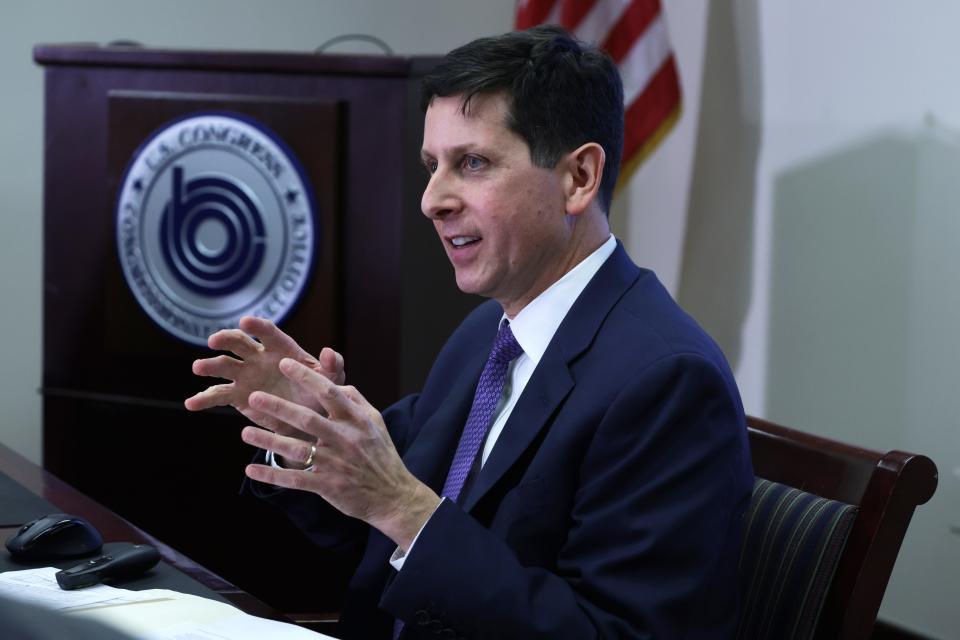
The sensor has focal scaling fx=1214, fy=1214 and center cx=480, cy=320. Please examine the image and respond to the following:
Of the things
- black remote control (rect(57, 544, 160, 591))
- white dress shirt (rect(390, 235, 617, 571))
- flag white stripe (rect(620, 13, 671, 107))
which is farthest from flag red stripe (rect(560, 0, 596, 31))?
black remote control (rect(57, 544, 160, 591))

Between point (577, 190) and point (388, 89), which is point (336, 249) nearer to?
point (388, 89)

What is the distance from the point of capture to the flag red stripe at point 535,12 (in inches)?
131

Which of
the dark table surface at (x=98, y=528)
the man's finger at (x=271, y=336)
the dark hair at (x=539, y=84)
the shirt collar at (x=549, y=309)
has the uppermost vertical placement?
the dark hair at (x=539, y=84)

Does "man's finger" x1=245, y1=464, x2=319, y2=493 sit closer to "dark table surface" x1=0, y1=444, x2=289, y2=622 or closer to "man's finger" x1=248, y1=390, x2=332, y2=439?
"man's finger" x1=248, y1=390, x2=332, y2=439

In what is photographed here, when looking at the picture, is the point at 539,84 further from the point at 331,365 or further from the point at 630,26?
the point at 630,26

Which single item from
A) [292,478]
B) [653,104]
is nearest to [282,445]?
[292,478]

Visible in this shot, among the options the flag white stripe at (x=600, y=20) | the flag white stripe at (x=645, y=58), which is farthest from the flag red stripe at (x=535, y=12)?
the flag white stripe at (x=645, y=58)

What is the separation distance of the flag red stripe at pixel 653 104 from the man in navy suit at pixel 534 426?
183 centimetres

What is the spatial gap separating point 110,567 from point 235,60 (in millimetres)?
1635

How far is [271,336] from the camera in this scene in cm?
142

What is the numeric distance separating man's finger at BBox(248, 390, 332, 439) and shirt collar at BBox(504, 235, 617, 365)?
0.38 m

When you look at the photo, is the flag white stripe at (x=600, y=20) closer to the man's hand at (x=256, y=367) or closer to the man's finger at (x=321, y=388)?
the man's hand at (x=256, y=367)

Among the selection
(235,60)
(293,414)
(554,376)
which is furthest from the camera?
(235,60)

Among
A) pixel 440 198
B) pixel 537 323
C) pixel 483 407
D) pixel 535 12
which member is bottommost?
pixel 483 407
